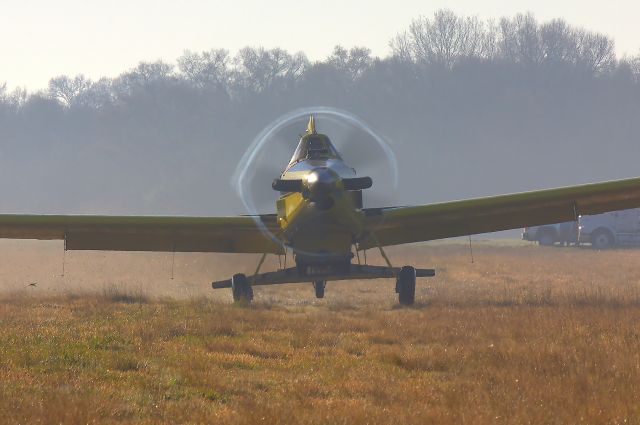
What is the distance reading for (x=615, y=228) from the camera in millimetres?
46156

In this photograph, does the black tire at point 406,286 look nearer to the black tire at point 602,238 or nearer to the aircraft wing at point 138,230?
the aircraft wing at point 138,230

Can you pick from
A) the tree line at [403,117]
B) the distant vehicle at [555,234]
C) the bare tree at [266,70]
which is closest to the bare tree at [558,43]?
the tree line at [403,117]

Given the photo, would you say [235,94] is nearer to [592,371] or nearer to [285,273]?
[285,273]

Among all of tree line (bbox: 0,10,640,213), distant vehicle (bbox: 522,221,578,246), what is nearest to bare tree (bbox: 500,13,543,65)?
tree line (bbox: 0,10,640,213)

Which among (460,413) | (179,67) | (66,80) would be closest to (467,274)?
(460,413)

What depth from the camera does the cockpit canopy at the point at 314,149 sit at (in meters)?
19.5

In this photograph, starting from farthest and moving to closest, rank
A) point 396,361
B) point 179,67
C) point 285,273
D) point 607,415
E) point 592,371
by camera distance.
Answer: point 179,67, point 285,273, point 396,361, point 592,371, point 607,415

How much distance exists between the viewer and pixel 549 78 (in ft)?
365

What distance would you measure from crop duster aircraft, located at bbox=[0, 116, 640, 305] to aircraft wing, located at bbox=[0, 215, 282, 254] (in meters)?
0.02

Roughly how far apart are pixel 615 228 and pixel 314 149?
99.3 ft

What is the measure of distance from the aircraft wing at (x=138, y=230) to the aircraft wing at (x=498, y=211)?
244 centimetres

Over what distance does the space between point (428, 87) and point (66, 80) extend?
60914 millimetres

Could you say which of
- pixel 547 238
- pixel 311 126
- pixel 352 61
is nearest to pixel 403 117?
pixel 352 61

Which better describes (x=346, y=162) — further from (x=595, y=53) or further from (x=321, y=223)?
(x=595, y=53)
